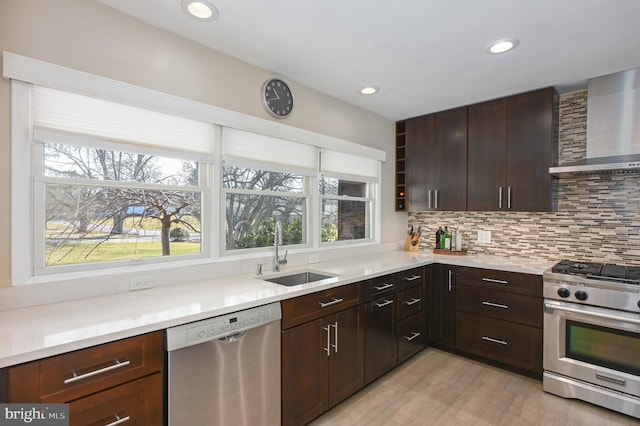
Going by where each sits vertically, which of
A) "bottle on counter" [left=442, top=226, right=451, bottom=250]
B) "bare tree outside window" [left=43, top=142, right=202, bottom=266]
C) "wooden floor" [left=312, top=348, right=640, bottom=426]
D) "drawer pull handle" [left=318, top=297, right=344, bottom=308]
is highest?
"bare tree outside window" [left=43, top=142, right=202, bottom=266]

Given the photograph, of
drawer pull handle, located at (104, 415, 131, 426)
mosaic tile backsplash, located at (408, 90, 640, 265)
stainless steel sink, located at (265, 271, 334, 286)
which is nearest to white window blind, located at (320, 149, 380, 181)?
stainless steel sink, located at (265, 271, 334, 286)

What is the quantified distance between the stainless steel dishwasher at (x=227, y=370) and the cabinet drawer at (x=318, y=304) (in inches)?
3.5

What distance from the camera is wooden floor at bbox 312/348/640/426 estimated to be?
2074 millimetres

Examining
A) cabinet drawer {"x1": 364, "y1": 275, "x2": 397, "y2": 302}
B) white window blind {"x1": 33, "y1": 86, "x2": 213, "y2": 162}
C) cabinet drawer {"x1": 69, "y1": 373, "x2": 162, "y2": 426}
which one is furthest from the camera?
cabinet drawer {"x1": 364, "y1": 275, "x2": 397, "y2": 302}

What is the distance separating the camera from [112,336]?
3.99 ft

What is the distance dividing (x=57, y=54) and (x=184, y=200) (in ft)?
3.30

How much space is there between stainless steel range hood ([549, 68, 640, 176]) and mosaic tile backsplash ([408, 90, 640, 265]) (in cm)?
23

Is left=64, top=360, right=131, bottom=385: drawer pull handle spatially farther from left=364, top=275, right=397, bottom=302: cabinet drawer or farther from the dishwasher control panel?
left=364, top=275, right=397, bottom=302: cabinet drawer

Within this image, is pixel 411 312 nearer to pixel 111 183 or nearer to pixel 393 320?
pixel 393 320

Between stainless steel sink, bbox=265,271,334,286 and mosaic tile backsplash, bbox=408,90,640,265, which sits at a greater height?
mosaic tile backsplash, bbox=408,90,640,265

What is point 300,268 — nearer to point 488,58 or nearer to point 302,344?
point 302,344

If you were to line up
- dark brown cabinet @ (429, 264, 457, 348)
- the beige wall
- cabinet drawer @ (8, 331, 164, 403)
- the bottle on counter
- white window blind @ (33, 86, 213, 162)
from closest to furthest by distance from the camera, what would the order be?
cabinet drawer @ (8, 331, 164, 403)
the beige wall
white window blind @ (33, 86, 213, 162)
dark brown cabinet @ (429, 264, 457, 348)
the bottle on counter

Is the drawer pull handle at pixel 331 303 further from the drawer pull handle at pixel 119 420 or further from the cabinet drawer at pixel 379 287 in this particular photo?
the drawer pull handle at pixel 119 420

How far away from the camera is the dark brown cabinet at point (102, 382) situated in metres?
1.08
